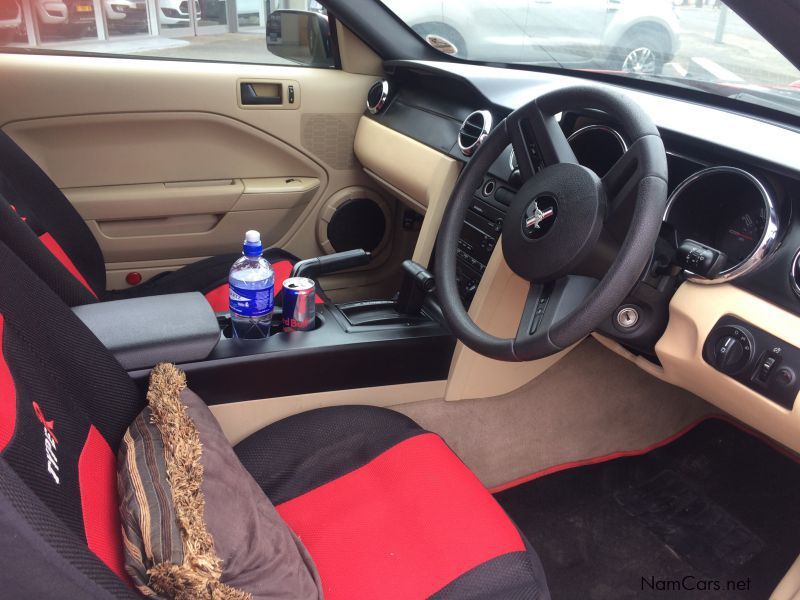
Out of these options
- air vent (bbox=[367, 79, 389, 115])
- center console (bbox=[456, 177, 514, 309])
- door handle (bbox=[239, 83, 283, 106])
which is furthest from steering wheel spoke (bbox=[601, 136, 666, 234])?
door handle (bbox=[239, 83, 283, 106])

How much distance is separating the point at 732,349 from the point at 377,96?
1.33 metres

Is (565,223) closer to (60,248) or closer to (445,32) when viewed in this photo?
(60,248)

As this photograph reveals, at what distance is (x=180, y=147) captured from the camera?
72.4 inches

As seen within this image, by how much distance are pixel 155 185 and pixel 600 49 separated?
49.8 inches

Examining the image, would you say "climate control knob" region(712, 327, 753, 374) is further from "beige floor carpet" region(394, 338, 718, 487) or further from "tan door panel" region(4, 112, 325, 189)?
"tan door panel" region(4, 112, 325, 189)

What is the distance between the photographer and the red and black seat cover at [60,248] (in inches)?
42.4

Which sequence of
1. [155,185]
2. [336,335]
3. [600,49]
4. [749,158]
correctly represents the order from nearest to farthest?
[749,158] → [336,335] → [600,49] → [155,185]

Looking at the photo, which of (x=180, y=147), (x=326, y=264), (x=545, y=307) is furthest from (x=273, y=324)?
(x=180, y=147)

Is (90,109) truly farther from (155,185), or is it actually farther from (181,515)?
(181,515)

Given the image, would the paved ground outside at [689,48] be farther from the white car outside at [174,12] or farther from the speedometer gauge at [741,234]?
the speedometer gauge at [741,234]

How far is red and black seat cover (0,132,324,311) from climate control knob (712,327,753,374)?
3.03 ft

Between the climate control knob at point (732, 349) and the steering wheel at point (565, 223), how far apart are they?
193 mm

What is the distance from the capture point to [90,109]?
169 centimetres

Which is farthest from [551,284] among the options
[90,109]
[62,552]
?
[90,109]
